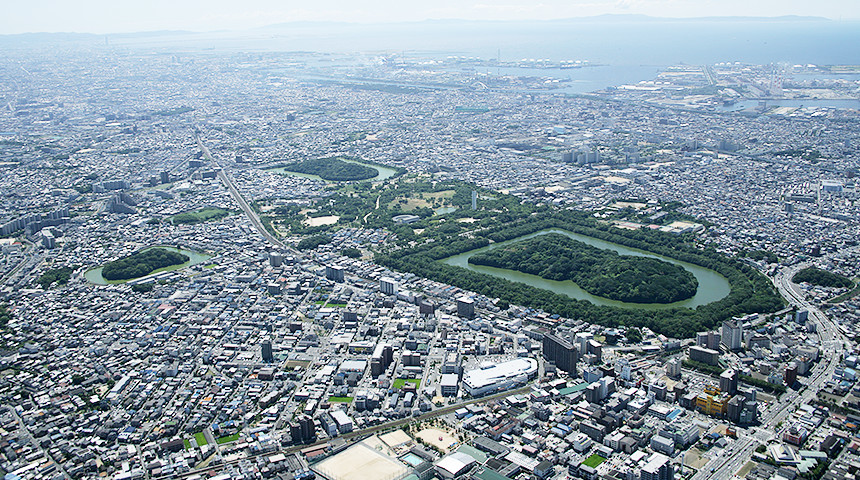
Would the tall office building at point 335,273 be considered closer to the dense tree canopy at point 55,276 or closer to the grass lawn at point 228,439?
the dense tree canopy at point 55,276

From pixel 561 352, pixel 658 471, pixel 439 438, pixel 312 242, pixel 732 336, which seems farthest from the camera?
pixel 312 242

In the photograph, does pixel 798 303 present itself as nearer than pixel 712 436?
No

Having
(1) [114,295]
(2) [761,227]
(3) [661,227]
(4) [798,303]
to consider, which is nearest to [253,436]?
(1) [114,295]

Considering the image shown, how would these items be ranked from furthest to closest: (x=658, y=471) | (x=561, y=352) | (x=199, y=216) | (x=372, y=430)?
(x=199, y=216), (x=561, y=352), (x=372, y=430), (x=658, y=471)

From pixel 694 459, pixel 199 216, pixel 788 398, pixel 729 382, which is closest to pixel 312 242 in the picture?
pixel 199 216

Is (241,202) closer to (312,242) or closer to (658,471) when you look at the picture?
(312,242)

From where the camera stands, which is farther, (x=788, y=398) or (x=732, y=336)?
(x=732, y=336)

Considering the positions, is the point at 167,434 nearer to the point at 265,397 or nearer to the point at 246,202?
the point at 265,397

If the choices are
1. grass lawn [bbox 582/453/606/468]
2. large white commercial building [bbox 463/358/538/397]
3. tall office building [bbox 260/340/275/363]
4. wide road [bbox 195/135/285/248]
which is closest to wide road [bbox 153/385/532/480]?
large white commercial building [bbox 463/358/538/397]
